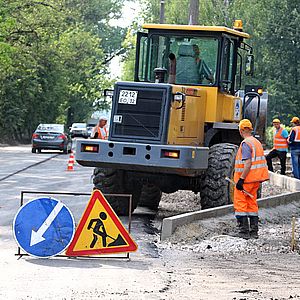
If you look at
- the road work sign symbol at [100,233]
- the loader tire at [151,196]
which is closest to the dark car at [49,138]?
the loader tire at [151,196]

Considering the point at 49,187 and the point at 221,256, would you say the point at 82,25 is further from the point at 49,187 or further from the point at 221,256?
the point at 221,256

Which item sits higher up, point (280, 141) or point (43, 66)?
point (43, 66)

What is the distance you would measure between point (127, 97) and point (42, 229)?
494 cm

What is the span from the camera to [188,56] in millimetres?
18062

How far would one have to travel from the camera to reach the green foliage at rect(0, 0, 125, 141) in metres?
58.9

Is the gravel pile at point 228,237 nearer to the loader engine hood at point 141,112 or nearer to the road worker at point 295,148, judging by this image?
the loader engine hood at point 141,112

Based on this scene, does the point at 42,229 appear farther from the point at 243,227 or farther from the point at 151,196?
the point at 151,196

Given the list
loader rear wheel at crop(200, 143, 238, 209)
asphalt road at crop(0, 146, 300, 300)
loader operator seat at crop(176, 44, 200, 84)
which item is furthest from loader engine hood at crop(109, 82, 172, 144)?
asphalt road at crop(0, 146, 300, 300)

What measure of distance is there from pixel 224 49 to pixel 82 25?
245ft

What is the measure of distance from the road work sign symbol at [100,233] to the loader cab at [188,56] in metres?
5.52

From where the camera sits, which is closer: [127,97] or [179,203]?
[127,97]

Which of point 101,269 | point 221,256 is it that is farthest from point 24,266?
point 221,256

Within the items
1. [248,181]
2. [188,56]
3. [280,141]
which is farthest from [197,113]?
[280,141]

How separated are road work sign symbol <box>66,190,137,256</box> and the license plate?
4473 millimetres
